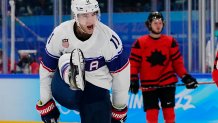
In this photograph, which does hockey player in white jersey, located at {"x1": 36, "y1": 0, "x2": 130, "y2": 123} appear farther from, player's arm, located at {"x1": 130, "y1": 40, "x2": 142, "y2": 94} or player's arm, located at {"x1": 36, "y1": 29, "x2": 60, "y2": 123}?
player's arm, located at {"x1": 130, "y1": 40, "x2": 142, "y2": 94}

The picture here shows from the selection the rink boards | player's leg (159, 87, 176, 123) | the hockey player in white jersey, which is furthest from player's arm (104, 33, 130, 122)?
the rink boards

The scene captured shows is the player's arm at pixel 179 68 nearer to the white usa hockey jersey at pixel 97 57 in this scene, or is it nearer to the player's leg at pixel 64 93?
the white usa hockey jersey at pixel 97 57

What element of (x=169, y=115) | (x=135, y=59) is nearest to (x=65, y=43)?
(x=135, y=59)

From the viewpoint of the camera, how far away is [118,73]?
3023 millimetres

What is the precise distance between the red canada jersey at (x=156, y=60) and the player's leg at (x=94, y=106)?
197 cm

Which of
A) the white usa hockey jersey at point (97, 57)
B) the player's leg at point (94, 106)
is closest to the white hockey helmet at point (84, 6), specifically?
the white usa hockey jersey at point (97, 57)

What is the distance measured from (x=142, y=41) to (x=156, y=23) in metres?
0.18

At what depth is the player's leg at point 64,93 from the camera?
9.58 ft

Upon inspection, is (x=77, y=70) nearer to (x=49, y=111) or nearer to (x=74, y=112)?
(x=49, y=111)

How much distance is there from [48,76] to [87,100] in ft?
0.79

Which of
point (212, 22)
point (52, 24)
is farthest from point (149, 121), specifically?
point (52, 24)

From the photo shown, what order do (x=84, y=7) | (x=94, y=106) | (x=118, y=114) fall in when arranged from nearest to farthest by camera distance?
(x=84, y=7)
(x=94, y=106)
(x=118, y=114)

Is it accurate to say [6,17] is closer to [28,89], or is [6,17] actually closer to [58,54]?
[28,89]

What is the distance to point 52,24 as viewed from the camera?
723cm
